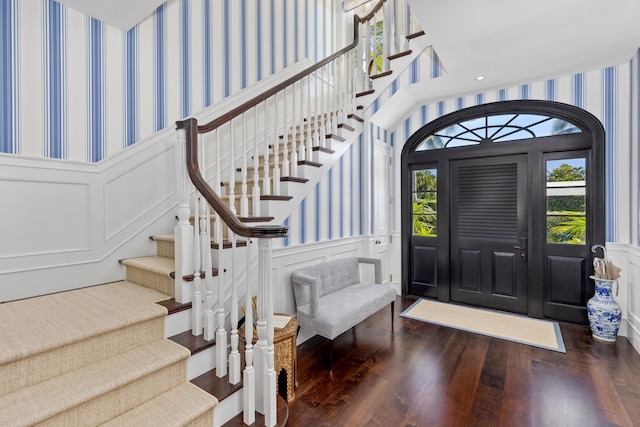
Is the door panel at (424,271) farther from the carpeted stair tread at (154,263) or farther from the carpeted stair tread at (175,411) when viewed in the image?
the carpeted stair tread at (175,411)

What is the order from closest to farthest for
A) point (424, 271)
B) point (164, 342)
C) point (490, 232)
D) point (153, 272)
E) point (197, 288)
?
1. point (164, 342)
2. point (197, 288)
3. point (153, 272)
4. point (490, 232)
5. point (424, 271)

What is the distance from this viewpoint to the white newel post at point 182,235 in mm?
1853

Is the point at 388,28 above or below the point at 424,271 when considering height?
above

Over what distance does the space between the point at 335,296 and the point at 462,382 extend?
1246 millimetres

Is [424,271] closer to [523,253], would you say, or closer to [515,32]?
[523,253]

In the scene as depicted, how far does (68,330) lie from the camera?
147cm

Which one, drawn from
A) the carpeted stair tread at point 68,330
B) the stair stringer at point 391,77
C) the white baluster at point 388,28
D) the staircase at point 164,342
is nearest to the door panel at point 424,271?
the stair stringer at point 391,77

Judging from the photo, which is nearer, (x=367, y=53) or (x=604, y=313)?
(x=604, y=313)

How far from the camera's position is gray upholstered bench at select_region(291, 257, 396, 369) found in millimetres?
2512

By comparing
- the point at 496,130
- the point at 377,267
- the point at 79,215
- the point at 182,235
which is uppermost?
the point at 496,130

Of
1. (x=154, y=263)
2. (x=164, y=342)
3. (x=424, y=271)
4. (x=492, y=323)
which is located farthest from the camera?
(x=424, y=271)

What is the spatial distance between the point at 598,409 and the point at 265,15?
459cm

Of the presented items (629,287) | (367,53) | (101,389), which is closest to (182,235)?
(101,389)

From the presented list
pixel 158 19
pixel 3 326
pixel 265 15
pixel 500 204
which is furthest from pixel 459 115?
pixel 3 326
